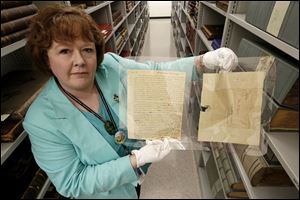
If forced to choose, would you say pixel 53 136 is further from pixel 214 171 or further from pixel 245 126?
pixel 214 171

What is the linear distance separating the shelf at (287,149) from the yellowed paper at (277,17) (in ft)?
1.16

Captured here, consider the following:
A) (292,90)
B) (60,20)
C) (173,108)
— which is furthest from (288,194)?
(60,20)

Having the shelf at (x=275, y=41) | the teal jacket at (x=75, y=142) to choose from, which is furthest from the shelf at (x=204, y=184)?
the shelf at (x=275, y=41)

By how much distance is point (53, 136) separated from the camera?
735 mm

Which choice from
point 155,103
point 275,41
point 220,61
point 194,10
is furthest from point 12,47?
point 194,10

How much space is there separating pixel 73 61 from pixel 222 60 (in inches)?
20.3

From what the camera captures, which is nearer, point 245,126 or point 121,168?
point 245,126

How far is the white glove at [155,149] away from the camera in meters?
0.67

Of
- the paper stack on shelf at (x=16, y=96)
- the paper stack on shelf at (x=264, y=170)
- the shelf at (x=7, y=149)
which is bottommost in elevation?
the paper stack on shelf at (x=264, y=170)

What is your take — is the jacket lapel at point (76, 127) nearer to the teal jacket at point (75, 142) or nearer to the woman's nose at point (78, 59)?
the teal jacket at point (75, 142)

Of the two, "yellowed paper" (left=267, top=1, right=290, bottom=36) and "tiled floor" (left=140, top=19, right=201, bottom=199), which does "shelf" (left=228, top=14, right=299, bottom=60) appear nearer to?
"yellowed paper" (left=267, top=1, right=290, bottom=36)

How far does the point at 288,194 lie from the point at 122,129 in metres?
0.83

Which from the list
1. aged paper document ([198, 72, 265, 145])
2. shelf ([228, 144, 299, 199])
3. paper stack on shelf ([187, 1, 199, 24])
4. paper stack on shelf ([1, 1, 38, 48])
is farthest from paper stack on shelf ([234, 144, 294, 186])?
paper stack on shelf ([187, 1, 199, 24])

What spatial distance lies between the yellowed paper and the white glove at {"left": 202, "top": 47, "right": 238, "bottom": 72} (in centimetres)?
16
